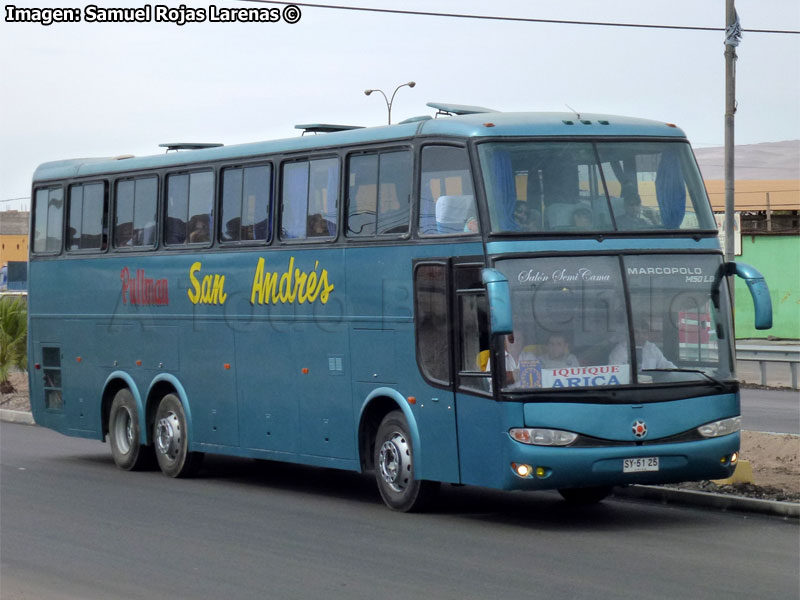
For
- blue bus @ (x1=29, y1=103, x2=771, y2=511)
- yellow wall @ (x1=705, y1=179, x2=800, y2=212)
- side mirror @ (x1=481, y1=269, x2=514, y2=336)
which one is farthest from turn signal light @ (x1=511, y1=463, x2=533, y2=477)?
yellow wall @ (x1=705, y1=179, x2=800, y2=212)

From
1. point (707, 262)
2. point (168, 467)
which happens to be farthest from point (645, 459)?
point (168, 467)

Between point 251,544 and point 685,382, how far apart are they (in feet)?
12.9

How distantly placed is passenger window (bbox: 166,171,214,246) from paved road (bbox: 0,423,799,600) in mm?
3032

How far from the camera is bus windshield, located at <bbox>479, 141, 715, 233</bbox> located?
1227cm

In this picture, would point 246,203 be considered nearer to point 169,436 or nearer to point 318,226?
point 318,226

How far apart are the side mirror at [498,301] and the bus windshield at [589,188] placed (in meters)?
0.61

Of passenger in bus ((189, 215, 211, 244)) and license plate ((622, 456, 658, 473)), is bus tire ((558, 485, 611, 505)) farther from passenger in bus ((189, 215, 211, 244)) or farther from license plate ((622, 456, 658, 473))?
passenger in bus ((189, 215, 211, 244))

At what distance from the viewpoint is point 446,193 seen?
1281 cm

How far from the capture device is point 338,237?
14.3 meters

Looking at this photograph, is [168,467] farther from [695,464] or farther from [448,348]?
[695,464]

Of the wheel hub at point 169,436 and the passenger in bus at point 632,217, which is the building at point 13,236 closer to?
the wheel hub at point 169,436

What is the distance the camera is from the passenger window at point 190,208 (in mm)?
16688

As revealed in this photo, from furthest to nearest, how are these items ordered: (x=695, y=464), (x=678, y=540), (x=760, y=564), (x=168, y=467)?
1. (x=168, y=467)
2. (x=695, y=464)
3. (x=678, y=540)
4. (x=760, y=564)

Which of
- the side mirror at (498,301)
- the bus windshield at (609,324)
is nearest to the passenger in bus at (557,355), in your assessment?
the bus windshield at (609,324)
